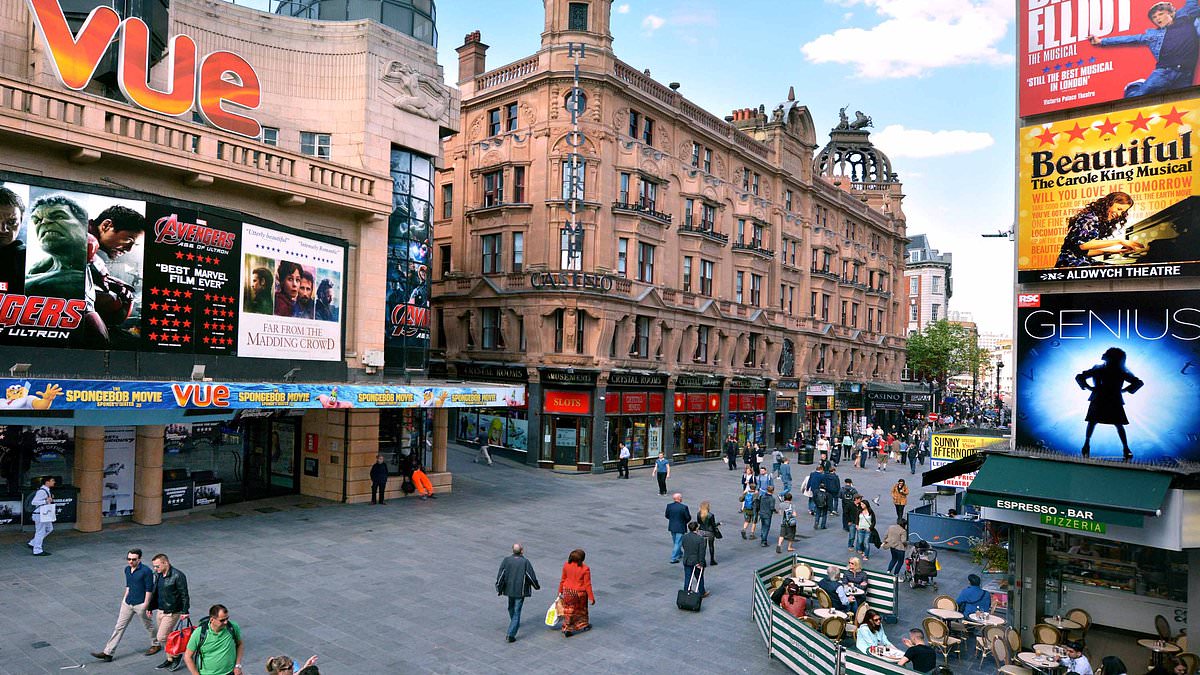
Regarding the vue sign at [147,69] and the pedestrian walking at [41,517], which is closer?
the pedestrian walking at [41,517]

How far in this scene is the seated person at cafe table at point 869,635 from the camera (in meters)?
11.5

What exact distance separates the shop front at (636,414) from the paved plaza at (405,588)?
11.0 metres

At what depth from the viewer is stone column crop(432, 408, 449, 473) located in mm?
27578

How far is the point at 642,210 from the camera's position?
37.7 metres

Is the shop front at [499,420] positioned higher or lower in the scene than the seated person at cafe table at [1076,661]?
higher

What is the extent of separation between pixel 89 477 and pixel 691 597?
1561 centimetres

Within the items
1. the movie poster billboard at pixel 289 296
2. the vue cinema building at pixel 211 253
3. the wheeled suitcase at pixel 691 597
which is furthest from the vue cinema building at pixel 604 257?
the wheeled suitcase at pixel 691 597

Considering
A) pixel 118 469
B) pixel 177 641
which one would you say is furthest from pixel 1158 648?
pixel 118 469

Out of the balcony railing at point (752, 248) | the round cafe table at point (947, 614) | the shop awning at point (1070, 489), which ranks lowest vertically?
the round cafe table at point (947, 614)

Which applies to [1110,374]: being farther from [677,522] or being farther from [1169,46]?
[677,522]

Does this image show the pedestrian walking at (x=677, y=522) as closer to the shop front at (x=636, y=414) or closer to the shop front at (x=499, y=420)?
the shop front at (x=636, y=414)

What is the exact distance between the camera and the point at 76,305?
1741 centimetres

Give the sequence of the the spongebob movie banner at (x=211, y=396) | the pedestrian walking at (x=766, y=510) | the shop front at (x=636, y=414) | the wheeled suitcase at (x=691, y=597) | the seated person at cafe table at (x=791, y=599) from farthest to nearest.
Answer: the shop front at (x=636, y=414), the pedestrian walking at (x=766, y=510), the the spongebob movie banner at (x=211, y=396), the wheeled suitcase at (x=691, y=597), the seated person at cafe table at (x=791, y=599)

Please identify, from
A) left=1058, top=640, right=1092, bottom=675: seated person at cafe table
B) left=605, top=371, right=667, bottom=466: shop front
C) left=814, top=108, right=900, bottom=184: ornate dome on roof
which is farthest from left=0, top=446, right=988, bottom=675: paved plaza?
left=814, top=108, right=900, bottom=184: ornate dome on roof
